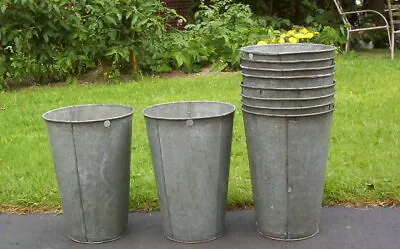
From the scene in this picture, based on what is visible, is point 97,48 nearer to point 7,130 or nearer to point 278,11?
point 7,130

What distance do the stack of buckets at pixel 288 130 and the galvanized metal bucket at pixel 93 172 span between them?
0.85m

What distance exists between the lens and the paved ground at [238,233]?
4426mm

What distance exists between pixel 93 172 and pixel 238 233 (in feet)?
3.51

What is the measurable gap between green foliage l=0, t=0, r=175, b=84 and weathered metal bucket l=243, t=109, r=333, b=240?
228 inches

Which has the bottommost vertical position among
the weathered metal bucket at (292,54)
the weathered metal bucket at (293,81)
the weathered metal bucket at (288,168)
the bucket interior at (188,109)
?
the weathered metal bucket at (288,168)

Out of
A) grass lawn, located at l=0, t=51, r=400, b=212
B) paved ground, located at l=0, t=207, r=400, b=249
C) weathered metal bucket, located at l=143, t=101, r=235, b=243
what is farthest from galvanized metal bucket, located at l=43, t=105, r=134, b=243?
grass lawn, located at l=0, t=51, r=400, b=212

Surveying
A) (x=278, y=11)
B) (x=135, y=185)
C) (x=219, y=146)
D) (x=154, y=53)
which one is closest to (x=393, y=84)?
(x=154, y=53)

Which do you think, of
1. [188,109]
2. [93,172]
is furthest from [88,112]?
[188,109]

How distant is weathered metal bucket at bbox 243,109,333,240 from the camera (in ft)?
13.8

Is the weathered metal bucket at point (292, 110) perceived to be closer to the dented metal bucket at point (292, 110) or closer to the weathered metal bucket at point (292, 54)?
the dented metal bucket at point (292, 110)

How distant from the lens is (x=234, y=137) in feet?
22.0

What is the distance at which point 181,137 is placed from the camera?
165 inches

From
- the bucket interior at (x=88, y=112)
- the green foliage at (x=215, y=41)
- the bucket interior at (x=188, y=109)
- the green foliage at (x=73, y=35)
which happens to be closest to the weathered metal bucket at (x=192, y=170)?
the bucket interior at (x=188, y=109)

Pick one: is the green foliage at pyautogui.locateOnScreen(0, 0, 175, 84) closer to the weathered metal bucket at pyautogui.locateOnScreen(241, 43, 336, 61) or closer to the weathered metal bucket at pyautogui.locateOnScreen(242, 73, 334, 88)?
the weathered metal bucket at pyautogui.locateOnScreen(241, 43, 336, 61)
